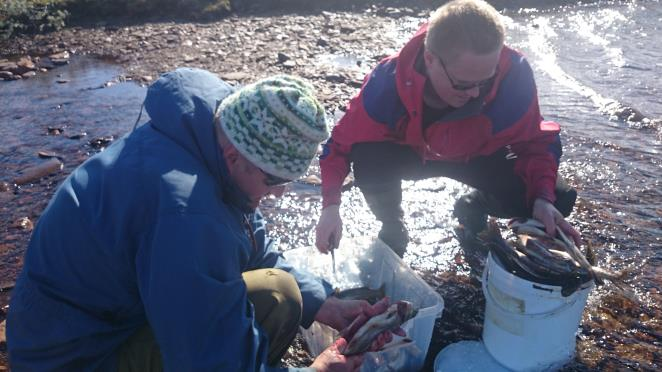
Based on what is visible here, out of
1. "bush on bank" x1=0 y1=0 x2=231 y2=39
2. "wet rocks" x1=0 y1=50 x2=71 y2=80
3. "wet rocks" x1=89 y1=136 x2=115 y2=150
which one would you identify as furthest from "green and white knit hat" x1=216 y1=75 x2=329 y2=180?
"bush on bank" x1=0 y1=0 x2=231 y2=39

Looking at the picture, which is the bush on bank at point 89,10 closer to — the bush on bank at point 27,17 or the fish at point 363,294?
the bush on bank at point 27,17

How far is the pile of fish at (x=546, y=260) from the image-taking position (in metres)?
2.91

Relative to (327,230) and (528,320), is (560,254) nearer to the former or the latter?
(528,320)

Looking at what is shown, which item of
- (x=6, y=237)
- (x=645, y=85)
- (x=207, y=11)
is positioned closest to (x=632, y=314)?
(x=6, y=237)

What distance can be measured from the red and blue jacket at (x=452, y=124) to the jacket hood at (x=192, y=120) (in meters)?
1.40

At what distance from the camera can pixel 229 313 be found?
217 centimetres

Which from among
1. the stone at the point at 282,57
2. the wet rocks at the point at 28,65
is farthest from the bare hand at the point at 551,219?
the wet rocks at the point at 28,65

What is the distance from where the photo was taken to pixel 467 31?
125 inches

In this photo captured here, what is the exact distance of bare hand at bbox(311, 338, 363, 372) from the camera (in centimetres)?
260

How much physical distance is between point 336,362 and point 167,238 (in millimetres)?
1070

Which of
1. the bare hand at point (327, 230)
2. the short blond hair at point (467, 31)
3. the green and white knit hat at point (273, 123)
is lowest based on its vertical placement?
the bare hand at point (327, 230)

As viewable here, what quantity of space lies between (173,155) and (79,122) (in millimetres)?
5228

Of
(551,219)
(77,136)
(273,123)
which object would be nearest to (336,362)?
(273,123)

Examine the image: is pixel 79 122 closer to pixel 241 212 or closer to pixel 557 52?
pixel 241 212
